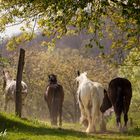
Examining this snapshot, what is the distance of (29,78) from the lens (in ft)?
277

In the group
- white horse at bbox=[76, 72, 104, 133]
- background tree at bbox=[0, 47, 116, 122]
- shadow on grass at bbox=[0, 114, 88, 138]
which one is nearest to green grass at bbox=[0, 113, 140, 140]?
shadow on grass at bbox=[0, 114, 88, 138]

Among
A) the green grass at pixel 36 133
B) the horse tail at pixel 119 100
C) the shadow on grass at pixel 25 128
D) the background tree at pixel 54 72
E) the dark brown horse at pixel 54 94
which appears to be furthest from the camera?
the background tree at pixel 54 72

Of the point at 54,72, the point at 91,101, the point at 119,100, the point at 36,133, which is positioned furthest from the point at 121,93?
the point at 54,72

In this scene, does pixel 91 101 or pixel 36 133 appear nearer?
pixel 36 133

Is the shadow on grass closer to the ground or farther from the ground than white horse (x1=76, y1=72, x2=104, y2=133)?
closer to the ground

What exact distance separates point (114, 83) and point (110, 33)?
22.1ft

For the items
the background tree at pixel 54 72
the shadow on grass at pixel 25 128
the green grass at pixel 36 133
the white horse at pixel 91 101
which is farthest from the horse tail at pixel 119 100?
the background tree at pixel 54 72

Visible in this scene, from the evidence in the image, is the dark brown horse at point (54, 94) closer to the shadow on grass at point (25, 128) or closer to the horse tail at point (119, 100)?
the shadow on grass at point (25, 128)

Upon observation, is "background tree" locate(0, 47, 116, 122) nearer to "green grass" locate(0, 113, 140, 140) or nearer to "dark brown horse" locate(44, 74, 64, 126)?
"dark brown horse" locate(44, 74, 64, 126)

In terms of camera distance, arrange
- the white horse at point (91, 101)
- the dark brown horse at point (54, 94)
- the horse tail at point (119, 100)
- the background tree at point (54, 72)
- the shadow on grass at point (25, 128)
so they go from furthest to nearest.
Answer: the background tree at point (54, 72) < the dark brown horse at point (54, 94) < the white horse at point (91, 101) < the horse tail at point (119, 100) < the shadow on grass at point (25, 128)

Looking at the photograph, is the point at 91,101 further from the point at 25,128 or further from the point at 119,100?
the point at 25,128

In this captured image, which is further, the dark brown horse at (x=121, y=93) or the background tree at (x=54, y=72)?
the background tree at (x=54, y=72)

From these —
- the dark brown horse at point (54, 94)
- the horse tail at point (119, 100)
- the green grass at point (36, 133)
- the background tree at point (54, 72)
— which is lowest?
the green grass at point (36, 133)

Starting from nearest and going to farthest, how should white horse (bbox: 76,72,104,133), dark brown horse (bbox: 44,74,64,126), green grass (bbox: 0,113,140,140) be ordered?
green grass (bbox: 0,113,140,140) → white horse (bbox: 76,72,104,133) → dark brown horse (bbox: 44,74,64,126)
